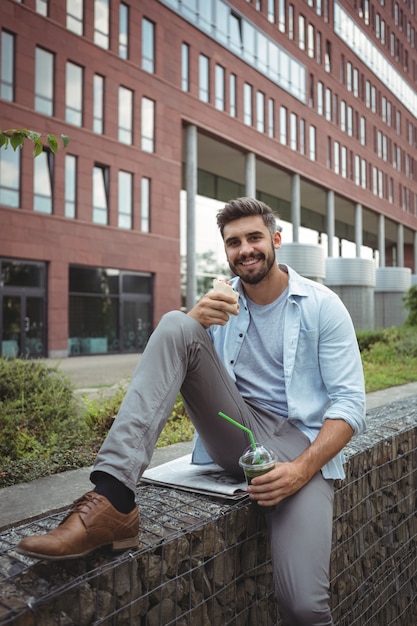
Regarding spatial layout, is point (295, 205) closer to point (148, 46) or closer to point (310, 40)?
point (310, 40)

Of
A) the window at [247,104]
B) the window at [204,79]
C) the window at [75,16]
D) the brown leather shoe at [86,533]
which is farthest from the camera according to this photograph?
the window at [247,104]

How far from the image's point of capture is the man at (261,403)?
2145 millimetres

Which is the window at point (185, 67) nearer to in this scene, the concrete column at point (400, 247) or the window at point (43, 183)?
the window at point (43, 183)

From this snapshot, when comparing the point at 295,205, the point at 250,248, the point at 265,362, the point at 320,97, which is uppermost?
the point at 320,97

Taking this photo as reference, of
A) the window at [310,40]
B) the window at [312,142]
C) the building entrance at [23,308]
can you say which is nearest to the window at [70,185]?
the building entrance at [23,308]

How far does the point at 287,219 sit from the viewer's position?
38812 mm

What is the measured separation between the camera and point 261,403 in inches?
113

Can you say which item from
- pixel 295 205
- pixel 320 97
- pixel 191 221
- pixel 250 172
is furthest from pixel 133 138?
pixel 320 97

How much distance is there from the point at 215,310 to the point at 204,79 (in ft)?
87.5

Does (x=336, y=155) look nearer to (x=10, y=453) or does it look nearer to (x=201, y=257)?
(x=201, y=257)

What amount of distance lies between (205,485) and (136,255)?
21.6m

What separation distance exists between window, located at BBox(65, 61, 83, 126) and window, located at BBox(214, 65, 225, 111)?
7620 millimetres

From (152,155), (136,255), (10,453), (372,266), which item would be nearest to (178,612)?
(10,453)

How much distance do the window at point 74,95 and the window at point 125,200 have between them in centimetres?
278
